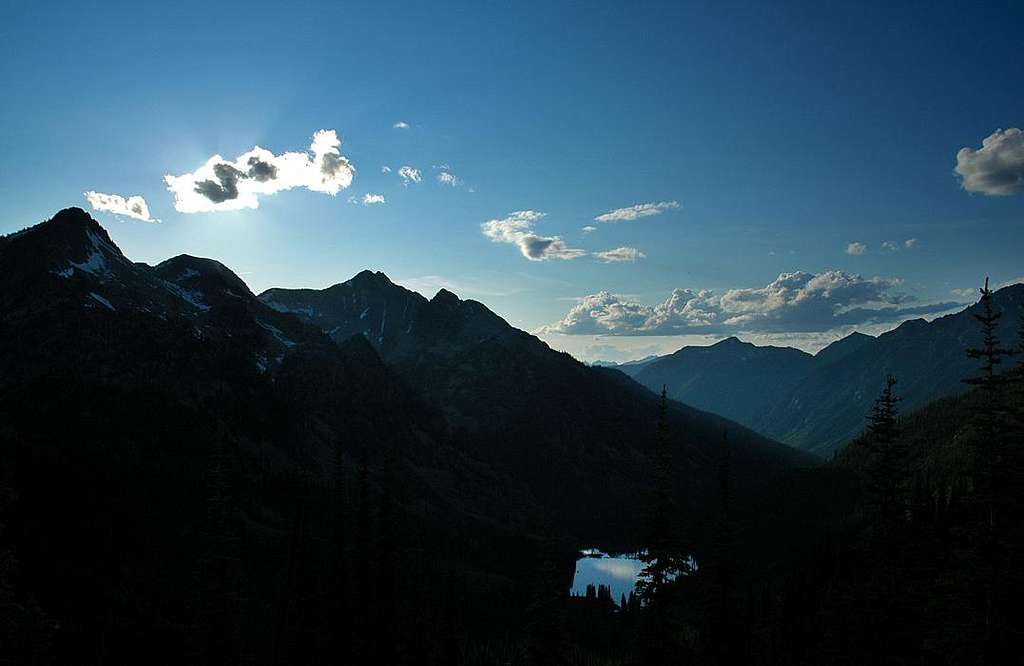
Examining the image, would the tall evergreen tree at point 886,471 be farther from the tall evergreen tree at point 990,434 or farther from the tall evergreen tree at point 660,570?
the tall evergreen tree at point 660,570

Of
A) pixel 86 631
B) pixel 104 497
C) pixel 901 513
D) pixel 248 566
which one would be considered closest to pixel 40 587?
pixel 86 631

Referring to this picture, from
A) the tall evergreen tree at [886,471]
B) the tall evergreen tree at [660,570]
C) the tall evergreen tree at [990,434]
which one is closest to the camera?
the tall evergreen tree at [990,434]

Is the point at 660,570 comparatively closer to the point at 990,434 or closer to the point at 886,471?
the point at 886,471

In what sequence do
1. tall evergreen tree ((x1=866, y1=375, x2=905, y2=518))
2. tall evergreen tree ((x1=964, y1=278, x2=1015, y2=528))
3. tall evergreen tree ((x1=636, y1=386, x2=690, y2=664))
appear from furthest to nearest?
tall evergreen tree ((x1=866, y1=375, x2=905, y2=518)) < tall evergreen tree ((x1=636, y1=386, x2=690, y2=664)) < tall evergreen tree ((x1=964, y1=278, x2=1015, y2=528))

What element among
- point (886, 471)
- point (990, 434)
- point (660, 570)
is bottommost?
point (660, 570)

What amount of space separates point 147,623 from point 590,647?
120970 mm

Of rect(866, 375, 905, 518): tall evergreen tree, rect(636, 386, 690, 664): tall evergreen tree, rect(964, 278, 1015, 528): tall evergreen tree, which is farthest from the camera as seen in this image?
rect(866, 375, 905, 518): tall evergreen tree

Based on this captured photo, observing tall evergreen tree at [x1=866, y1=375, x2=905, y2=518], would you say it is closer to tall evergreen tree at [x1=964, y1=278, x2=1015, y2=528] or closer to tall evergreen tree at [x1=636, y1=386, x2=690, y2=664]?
tall evergreen tree at [x1=964, y1=278, x2=1015, y2=528]

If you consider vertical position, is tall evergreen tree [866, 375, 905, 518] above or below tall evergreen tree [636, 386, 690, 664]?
above

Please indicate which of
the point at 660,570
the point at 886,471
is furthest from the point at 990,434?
the point at 660,570

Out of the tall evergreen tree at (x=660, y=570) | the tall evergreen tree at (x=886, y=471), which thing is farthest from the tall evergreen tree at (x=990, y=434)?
the tall evergreen tree at (x=660, y=570)

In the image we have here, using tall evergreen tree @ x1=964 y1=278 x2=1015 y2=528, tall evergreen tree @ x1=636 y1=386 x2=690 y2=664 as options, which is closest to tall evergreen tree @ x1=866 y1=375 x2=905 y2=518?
tall evergreen tree @ x1=964 y1=278 x2=1015 y2=528

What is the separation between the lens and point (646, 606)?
28.0m

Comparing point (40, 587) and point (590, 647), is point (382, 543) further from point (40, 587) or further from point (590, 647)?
point (590, 647)
